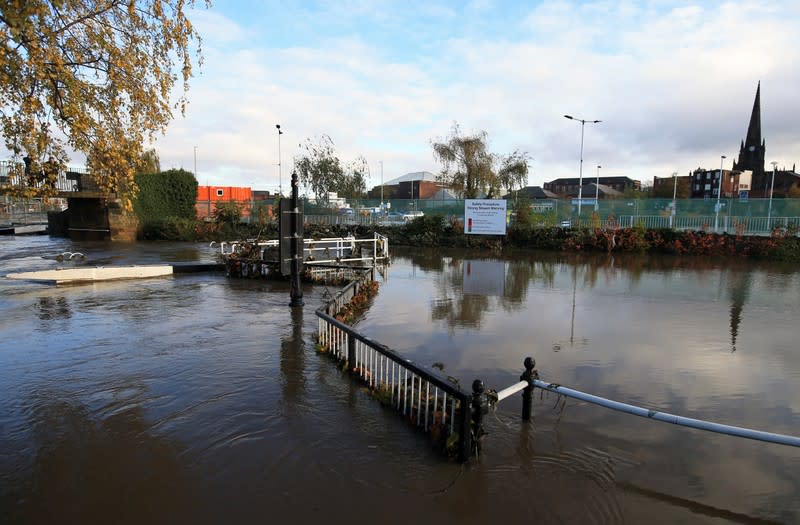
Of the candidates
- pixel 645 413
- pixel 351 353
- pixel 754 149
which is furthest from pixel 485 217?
pixel 754 149

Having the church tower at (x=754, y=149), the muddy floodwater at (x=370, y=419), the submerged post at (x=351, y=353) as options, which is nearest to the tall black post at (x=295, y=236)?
the muddy floodwater at (x=370, y=419)

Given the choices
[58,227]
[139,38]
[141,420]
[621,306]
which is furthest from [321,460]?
[58,227]

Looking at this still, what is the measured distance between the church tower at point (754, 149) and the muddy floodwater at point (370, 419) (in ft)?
353

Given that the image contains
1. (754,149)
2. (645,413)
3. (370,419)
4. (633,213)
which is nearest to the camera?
(645,413)

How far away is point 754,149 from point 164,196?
360 ft

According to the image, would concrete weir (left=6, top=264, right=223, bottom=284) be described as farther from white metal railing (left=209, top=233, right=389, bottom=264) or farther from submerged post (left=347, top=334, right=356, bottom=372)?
submerged post (left=347, top=334, right=356, bottom=372)

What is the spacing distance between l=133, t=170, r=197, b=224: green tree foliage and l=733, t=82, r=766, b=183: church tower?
105221 millimetres

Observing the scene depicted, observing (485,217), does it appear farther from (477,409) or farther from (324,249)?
(477,409)

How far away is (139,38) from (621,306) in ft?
35.4

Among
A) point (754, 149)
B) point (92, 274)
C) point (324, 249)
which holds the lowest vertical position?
point (92, 274)

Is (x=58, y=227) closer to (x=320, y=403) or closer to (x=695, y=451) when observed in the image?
(x=320, y=403)

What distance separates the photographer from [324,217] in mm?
32875

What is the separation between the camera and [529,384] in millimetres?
4875

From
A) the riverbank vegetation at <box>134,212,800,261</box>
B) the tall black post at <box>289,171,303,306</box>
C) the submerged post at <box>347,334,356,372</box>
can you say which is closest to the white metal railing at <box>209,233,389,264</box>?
the riverbank vegetation at <box>134,212,800,261</box>
